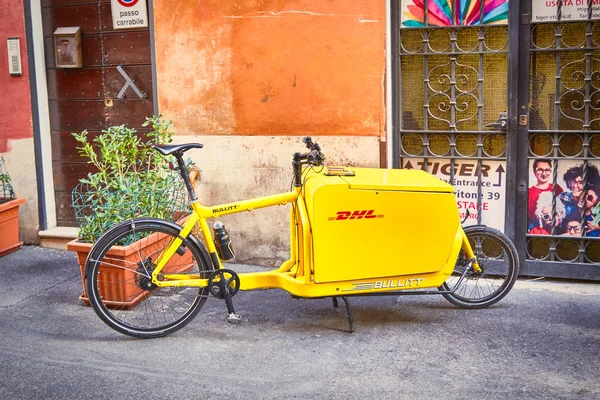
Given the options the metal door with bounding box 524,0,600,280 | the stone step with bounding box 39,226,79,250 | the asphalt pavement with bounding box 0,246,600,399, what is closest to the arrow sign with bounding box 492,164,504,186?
the metal door with bounding box 524,0,600,280

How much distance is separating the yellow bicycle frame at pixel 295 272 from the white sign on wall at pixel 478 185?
1091mm

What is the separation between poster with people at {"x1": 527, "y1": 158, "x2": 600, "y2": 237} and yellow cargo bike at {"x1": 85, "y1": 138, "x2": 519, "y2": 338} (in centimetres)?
107

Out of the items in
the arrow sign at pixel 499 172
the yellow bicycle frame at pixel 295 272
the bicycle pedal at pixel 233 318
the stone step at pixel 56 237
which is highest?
the arrow sign at pixel 499 172

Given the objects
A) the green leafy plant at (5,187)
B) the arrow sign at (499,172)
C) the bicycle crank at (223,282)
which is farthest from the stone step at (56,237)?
the arrow sign at (499,172)

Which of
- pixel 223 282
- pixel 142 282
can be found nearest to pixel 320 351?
pixel 223 282

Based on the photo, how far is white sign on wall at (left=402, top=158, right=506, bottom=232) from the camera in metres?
6.00

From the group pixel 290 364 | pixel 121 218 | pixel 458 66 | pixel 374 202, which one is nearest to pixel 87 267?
pixel 121 218

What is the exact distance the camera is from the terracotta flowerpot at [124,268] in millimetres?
5281

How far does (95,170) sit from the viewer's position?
728 cm

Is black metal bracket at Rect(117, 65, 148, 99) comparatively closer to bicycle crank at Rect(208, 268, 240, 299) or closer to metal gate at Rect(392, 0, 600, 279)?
metal gate at Rect(392, 0, 600, 279)

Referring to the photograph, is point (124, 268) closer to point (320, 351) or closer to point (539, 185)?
point (320, 351)

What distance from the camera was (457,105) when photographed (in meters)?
6.00

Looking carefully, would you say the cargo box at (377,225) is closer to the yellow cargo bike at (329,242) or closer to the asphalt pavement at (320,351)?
the yellow cargo bike at (329,242)

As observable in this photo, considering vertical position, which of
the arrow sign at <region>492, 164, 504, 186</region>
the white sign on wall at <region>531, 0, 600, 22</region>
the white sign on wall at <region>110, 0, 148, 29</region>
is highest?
the white sign on wall at <region>110, 0, 148, 29</region>
